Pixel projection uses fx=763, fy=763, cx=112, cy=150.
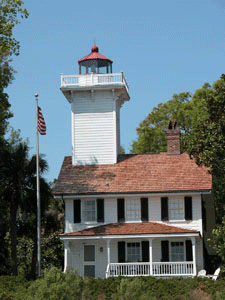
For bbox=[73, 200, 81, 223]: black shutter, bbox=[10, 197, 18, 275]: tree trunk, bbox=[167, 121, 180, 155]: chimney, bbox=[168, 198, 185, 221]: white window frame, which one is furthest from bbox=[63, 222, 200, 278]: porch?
bbox=[167, 121, 180, 155]: chimney

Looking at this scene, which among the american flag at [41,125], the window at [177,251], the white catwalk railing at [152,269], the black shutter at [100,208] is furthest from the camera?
the black shutter at [100,208]

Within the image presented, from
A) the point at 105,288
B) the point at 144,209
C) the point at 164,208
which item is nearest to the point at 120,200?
the point at 144,209

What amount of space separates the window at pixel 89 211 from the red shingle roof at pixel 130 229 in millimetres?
610

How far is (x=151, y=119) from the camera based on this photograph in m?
60.2

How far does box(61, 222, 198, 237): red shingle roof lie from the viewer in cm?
3875

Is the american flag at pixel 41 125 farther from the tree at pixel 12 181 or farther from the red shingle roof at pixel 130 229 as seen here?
the red shingle roof at pixel 130 229

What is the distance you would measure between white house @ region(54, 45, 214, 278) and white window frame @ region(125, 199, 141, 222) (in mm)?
53

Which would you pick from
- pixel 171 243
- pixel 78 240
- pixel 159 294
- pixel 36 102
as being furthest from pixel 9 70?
pixel 159 294

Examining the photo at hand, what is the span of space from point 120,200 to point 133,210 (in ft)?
2.88

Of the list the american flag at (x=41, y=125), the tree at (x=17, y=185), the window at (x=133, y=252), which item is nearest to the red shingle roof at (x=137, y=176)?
the tree at (x=17, y=185)

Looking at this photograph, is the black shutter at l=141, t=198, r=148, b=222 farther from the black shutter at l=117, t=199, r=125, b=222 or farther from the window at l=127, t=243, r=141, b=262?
the window at l=127, t=243, r=141, b=262

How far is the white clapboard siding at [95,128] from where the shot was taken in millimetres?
43188

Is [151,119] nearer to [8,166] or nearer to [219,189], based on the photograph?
[219,189]

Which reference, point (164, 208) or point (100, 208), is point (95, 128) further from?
point (164, 208)
